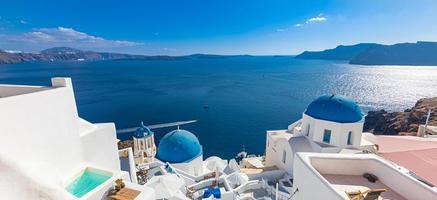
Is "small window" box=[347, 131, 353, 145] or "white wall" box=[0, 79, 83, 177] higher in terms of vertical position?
"white wall" box=[0, 79, 83, 177]

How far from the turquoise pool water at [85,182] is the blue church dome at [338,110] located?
53.2ft

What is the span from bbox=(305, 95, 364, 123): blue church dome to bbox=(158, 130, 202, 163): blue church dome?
11.7 metres

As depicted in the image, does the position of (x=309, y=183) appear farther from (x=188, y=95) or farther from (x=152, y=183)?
(x=188, y=95)

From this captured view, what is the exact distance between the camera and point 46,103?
7.92 m

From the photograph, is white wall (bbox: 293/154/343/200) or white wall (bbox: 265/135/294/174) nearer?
white wall (bbox: 293/154/343/200)

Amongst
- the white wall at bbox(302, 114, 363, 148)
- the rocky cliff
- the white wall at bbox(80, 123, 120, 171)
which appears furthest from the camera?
the rocky cliff

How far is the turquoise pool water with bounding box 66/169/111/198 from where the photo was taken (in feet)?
27.1

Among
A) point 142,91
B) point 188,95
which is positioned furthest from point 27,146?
point 142,91

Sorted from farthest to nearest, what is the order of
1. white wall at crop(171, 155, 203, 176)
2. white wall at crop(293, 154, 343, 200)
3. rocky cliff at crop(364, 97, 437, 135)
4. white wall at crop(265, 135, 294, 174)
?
rocky cliff at crop(364, 97, 437, 135), white wall at crop(171, 155, 203, 176), white wall at crop(265, 135, 294, 174), white wall at crop(293, 154, 343, 200)

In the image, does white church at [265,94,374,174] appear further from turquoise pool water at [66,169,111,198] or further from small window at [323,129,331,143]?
turquoise pool water at [66,169,111,198]

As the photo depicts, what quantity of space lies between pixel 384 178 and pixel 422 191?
1.19 meters

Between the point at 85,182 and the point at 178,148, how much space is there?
531 inches

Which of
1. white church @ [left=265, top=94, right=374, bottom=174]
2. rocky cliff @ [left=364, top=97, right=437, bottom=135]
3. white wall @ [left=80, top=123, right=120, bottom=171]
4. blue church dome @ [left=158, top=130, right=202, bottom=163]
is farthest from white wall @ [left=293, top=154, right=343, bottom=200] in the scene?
rocky cliff @ [left=364, top=97, right=437, bottom=135]

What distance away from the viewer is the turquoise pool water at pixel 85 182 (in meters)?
8.27
